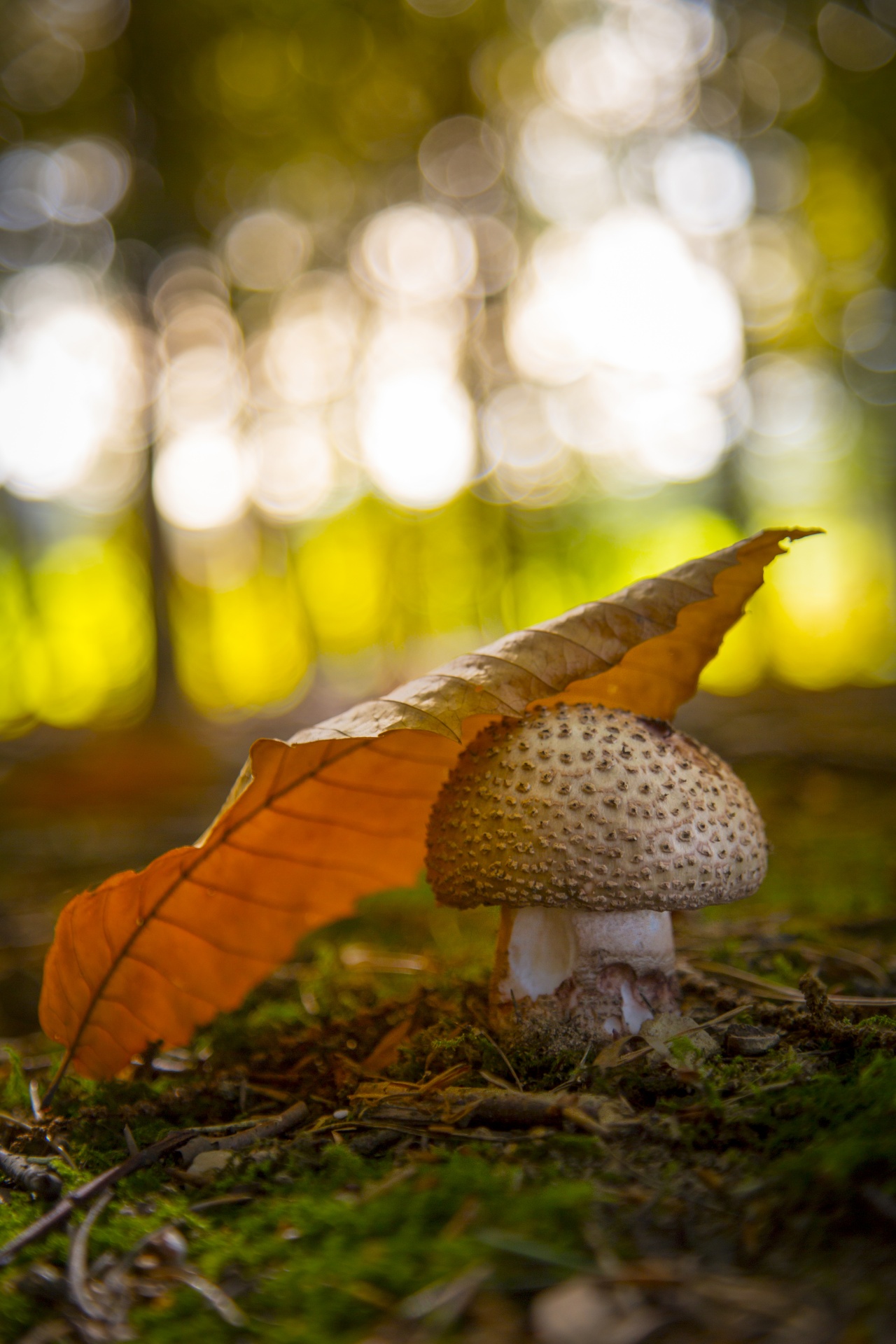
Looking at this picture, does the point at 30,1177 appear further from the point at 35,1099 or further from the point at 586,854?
the point at 586,854

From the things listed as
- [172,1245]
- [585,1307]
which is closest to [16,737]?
[172,1245]

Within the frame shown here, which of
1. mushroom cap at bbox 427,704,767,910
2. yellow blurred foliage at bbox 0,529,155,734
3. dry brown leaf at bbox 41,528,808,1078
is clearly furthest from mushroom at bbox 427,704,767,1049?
yellow blurred foliage at bbox 0,529,155,734

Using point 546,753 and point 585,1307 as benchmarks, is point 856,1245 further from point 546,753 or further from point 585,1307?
point 546,753

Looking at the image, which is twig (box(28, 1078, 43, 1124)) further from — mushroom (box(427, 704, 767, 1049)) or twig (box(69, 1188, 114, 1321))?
mushroom (box(427, 704, 767, 1049))

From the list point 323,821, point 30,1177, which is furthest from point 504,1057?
point 30,1177

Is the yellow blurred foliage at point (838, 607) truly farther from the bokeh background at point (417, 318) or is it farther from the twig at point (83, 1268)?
the twig at point (83, 1268)
